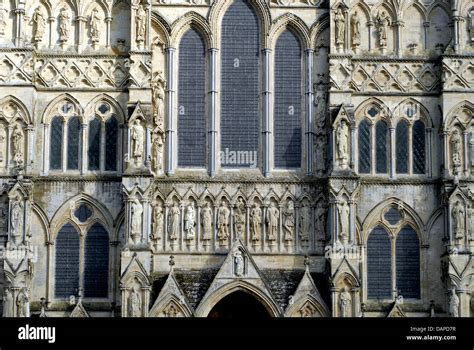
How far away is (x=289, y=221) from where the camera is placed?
40125 mm

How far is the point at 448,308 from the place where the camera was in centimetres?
3950

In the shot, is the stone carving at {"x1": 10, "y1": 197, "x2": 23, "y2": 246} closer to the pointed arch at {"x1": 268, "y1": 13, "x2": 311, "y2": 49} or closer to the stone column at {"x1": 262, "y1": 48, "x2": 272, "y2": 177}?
the stone column at {"x1": 262, "y1": 48, "x2": 272, "y2": 177}

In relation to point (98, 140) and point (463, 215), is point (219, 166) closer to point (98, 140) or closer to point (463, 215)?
point (98, 140)

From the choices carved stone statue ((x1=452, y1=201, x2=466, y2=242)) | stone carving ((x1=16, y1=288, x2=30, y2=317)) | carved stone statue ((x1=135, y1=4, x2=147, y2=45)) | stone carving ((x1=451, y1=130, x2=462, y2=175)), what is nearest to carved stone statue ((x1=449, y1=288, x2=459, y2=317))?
carved stone statue ((x1=452, y1=201, x2=466, y2=242))

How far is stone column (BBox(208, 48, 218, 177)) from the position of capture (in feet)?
133

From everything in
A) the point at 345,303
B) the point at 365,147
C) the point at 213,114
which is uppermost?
the point at 213,114

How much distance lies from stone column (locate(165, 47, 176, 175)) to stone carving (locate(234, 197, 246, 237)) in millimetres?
2379

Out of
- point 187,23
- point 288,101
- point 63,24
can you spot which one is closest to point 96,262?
point 63,24

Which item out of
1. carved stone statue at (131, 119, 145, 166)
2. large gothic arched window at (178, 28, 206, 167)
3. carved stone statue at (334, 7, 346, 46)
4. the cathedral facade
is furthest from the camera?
large gothic arched window at (178, 28, 206, 167)

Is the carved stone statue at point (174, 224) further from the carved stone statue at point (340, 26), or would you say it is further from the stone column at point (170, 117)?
the carved stone statue at point (340, 26)

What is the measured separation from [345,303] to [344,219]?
8.64ft

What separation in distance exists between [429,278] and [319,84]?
7215 millimetres

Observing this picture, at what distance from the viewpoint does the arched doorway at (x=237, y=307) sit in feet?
131

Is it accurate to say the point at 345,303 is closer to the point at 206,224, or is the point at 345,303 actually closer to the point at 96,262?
the point at 206,224
